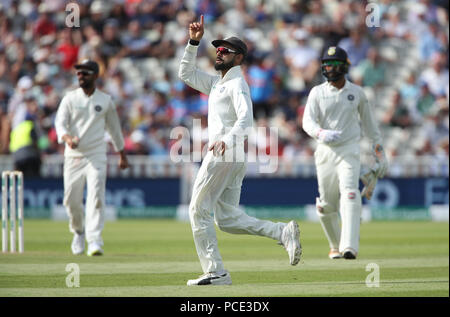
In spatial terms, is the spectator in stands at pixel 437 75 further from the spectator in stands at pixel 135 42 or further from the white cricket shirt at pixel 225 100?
the white cricket shirt at pixel 225 100

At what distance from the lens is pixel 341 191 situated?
34.8 ft

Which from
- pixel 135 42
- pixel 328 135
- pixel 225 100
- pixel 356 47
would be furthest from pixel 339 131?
pixel 135 42

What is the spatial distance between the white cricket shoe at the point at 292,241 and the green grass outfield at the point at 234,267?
26 cm

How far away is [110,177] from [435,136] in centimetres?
700

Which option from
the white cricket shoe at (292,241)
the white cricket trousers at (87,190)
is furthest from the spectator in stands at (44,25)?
the white cricket shoe at (292,241)

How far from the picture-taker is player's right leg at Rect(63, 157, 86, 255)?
1188 centimetres

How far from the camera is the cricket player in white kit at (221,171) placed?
26.9ft

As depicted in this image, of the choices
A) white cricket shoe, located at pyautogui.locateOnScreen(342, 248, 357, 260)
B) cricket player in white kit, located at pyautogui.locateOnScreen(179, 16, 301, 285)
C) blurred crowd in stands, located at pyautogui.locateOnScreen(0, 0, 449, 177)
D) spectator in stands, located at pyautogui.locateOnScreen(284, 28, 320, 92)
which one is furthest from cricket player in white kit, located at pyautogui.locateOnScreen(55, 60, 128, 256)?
spectator in stands, located at pyautogui.locateOnScreen(284, 28, 320, 92)

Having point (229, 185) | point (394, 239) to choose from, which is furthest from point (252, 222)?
point (394, 239)

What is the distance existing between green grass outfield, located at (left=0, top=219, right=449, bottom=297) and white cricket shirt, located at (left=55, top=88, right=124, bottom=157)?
1358mm

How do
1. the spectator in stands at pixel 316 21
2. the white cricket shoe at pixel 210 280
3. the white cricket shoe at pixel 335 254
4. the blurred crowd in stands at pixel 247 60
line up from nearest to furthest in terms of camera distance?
the white cricket shoe at pixel 210 280, the white cricket shoe at pixel 335 254, the blurred crowd in stands at pixel 247 60, the spectator in stands at pixel 316 21

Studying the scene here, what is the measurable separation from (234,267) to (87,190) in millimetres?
2554

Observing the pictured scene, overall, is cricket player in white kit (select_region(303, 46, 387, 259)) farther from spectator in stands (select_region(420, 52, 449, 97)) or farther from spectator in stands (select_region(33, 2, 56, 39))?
spectator in stands (select_region(33, 2, 56, 39))
